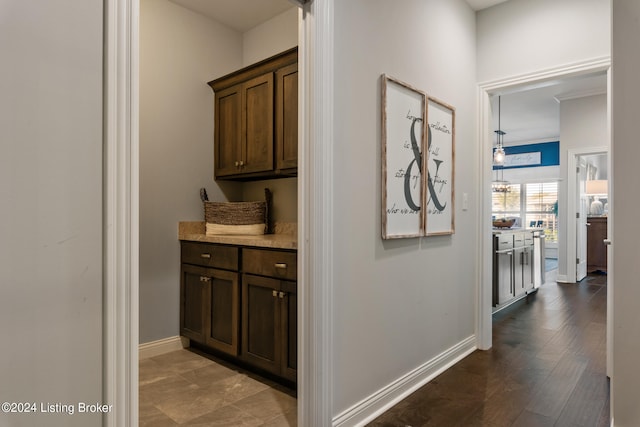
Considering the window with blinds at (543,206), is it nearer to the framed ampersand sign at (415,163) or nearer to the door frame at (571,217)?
the door frame at (571,217)

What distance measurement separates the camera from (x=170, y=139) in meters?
3.05

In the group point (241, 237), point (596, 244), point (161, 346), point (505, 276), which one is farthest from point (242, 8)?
point (596, 244)

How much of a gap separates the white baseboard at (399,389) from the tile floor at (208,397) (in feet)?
1.03

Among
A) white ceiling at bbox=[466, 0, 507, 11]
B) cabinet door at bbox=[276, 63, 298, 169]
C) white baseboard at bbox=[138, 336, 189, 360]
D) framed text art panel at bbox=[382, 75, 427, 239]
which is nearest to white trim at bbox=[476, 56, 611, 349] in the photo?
white ceiling at bbox=[466, 0, 507, 11]

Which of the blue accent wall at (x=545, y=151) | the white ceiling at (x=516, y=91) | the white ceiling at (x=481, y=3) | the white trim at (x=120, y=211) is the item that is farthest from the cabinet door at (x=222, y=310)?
the blue accent wall at (x=545, y=151)

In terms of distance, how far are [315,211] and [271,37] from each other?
2.21 metres

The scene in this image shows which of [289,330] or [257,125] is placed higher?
[257,125]

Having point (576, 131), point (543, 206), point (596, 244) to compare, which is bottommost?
point (596, 244)

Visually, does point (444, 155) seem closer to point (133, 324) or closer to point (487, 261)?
point (487, 261)

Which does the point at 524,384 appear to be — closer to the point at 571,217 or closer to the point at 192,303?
the point at 192,303

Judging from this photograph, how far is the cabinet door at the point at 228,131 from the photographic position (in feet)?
10.2

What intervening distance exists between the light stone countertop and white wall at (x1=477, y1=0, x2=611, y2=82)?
6.43 ft

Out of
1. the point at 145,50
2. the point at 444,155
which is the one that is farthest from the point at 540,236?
the point at 145,50

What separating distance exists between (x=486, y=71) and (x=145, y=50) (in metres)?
2.63
